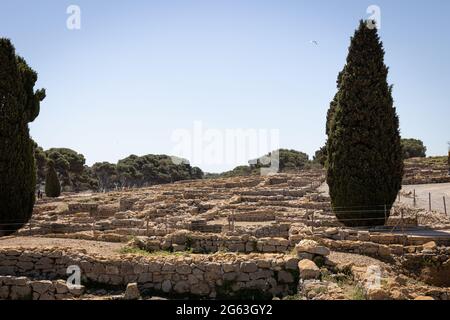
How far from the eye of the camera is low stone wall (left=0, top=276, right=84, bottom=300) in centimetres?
1105

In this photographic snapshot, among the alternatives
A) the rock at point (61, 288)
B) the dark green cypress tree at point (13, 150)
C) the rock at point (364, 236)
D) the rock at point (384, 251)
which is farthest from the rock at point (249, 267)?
the dark green cypress tree at point (13, 150)

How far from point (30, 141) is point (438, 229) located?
64.8ft

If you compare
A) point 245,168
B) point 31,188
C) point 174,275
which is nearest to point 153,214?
point 31,188

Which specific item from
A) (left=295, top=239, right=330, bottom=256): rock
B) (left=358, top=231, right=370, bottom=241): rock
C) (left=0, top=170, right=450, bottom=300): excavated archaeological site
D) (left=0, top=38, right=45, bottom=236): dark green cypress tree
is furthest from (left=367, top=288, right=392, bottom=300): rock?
(left=0, top=38, right=45, bottom=236): dark green cypress tree

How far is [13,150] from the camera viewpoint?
20.3m

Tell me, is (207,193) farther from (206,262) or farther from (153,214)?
(206,262)

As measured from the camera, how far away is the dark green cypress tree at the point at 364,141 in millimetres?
19281

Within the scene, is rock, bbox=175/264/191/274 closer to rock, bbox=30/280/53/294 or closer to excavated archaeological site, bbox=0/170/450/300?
excavated archaeological site, bbox=0/170/450/300

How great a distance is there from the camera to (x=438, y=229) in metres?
17.4

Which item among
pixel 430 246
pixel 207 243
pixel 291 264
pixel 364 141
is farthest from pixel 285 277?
pixel 364 141

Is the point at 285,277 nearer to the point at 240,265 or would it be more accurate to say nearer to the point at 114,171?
the point at 240,265

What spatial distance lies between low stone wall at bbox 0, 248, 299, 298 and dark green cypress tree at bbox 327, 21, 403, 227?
28.3ft

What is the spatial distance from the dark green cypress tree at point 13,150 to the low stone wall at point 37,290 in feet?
29.9

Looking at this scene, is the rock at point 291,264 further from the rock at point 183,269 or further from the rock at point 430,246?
the rock at point 430,246
